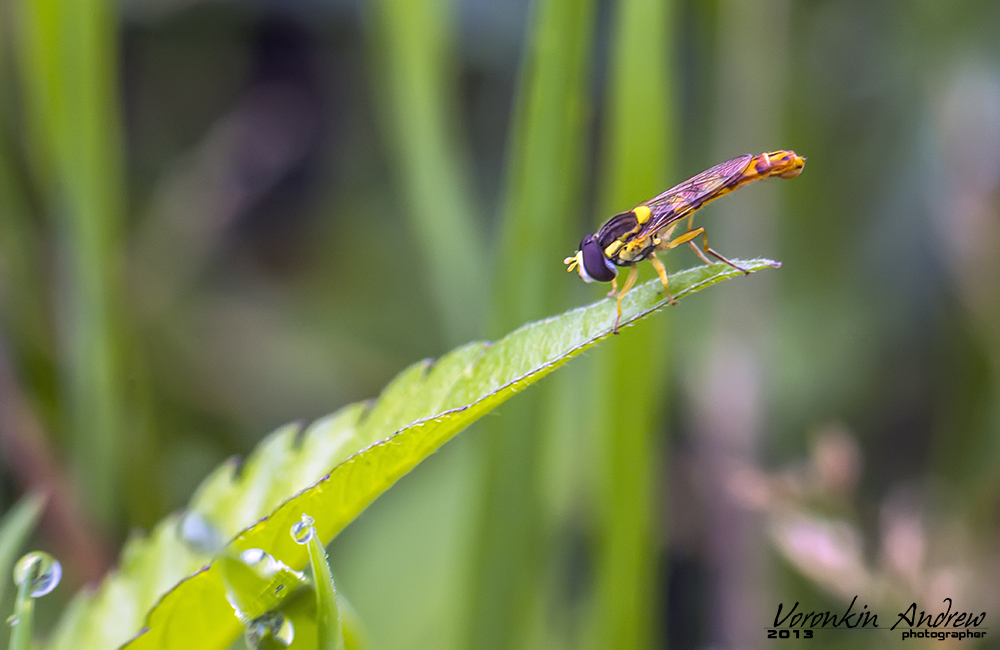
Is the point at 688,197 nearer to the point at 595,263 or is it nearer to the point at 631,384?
the point at 595,263

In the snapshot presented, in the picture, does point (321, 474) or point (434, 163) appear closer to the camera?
point (321, 474)

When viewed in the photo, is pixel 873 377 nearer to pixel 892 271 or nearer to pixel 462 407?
pixel 892 271

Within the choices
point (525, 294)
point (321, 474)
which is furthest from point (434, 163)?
point (321, 474)

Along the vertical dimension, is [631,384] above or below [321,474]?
below

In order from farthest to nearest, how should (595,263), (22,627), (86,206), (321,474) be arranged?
(86,206)
(595,263)
(321,474)
(22,627)

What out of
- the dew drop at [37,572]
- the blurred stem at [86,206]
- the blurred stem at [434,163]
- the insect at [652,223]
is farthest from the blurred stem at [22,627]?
the blurred stem at [434,163]

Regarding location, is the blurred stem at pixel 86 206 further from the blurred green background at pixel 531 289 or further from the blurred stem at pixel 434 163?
the blurred stem at pixel 434 163

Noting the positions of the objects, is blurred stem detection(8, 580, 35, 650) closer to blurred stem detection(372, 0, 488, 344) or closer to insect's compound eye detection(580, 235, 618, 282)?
insect's compound eye detection(580, 235, 618, 282)
